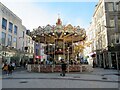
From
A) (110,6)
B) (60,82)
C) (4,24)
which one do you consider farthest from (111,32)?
(60,82)

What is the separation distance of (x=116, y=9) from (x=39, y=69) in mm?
21269

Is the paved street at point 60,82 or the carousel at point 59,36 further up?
the carousel at point 59,36

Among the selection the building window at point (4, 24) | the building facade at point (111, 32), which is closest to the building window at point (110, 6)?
the building facade at point (111, 32)

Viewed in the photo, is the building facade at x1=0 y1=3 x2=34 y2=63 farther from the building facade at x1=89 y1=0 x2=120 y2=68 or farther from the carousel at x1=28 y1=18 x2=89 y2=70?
the building facade at x1=89 y1=0 x2=120 y2=68

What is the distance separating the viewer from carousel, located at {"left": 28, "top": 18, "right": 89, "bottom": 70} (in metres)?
23.7

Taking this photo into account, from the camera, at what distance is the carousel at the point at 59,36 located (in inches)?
933

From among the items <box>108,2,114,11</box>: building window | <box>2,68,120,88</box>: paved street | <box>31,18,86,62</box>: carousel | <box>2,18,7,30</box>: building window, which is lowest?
<box>2,68,120,88</box>: paved street

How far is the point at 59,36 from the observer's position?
1054 inches

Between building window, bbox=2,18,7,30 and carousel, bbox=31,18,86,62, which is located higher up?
building window, bbox=2,18,7,30

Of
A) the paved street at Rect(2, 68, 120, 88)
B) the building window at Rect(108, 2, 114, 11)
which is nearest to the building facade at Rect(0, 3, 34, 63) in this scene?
the paved street at Rect(2, 68, 120, 88)

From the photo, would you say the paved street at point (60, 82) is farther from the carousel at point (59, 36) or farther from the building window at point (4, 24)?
the building window at point (4, 24)

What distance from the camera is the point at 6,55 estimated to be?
37406mm

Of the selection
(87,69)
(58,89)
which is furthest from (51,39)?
(58,89)

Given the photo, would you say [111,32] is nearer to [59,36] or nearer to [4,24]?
[59,36]
